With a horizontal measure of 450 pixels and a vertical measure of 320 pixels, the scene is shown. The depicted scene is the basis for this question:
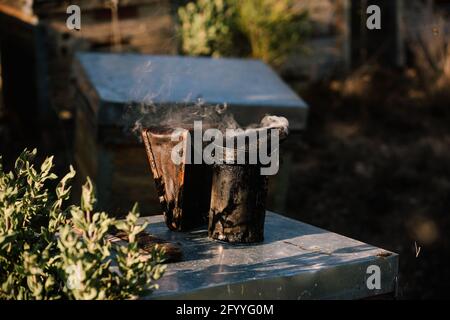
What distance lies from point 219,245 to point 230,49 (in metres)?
4.87

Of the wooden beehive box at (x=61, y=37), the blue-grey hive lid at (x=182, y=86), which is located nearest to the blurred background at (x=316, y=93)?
the wooden beehive box at (x=61, y=37)

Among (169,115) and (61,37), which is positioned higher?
(61,37)

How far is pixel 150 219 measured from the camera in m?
2.82

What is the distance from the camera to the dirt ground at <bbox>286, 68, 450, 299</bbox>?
16.8ft

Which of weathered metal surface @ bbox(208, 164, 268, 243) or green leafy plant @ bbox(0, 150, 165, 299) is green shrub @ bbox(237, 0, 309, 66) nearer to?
weathered metal surface @ bbox(208, 164, 268, 243)

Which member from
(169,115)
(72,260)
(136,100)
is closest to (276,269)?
(72,260)

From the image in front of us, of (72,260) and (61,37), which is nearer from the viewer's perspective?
(72,260)

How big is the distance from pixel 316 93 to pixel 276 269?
5.64 m

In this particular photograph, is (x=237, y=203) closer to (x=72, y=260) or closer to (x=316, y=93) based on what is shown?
(x=72, y=260)

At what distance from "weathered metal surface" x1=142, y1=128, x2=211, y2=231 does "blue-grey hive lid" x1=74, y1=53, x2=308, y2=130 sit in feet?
4.09

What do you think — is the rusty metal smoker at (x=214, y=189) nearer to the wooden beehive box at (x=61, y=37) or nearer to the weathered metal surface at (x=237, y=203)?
the weathered metal surface at (x=237, y=203)

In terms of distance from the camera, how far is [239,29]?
7227 millimetres

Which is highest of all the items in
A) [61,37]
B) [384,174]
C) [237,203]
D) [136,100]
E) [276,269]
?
[61,37]

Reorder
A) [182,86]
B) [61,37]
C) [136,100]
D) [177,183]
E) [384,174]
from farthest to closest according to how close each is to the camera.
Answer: [61,37]
[384,174]
[182,86]
[136,100]
[177,183]
